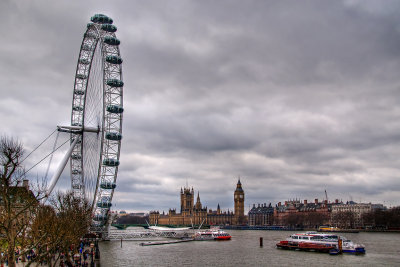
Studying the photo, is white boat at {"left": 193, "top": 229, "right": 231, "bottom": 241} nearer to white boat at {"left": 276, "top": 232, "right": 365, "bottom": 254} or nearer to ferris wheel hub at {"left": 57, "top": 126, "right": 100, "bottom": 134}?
white boat at {"left": 276, "top": 232, "right": 365, "bottom": 254}

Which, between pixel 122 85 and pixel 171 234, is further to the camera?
pixel 171 234

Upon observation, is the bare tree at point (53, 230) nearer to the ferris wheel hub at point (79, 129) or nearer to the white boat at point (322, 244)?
the ferris wheel hub at point (79, 129)

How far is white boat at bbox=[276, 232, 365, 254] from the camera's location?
2215 inches

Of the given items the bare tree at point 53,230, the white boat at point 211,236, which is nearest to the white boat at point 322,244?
the white boat at point 211,236

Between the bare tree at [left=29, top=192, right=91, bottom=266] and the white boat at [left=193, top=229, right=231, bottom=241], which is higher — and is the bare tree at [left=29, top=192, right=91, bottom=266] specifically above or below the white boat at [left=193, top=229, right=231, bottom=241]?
above

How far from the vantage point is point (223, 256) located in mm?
54875

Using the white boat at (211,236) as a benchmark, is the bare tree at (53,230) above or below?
above

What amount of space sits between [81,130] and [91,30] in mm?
10635

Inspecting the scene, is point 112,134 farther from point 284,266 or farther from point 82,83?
point 284,266

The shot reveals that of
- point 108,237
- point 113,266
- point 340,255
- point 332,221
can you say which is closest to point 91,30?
point 113,266

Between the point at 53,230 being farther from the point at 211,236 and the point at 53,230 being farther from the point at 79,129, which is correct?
the point at 211,236

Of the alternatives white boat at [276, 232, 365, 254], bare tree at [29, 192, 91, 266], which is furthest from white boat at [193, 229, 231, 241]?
bare tree at [29, 192, 91, 266]

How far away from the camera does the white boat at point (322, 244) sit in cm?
5625

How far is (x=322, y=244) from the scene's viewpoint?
195 feet
